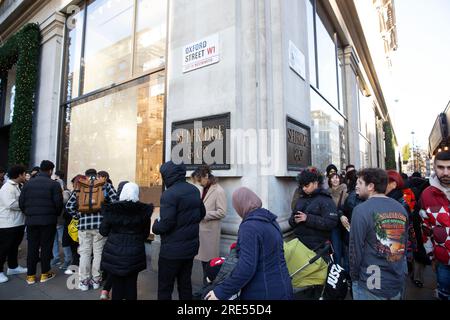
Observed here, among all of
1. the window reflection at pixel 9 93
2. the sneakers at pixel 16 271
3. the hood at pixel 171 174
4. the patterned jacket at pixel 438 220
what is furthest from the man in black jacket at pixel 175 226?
the window reflection at pixel 9 93

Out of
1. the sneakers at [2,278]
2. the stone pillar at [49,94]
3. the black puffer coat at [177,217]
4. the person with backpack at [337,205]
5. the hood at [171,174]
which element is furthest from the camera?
the stone pillar at [49,94]

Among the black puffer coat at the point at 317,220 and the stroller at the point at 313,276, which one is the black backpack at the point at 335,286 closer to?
the stroller at the point at 313,276

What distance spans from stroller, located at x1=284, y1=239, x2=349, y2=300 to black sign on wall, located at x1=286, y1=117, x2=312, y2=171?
2075 millimetres

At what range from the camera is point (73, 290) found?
4383mm

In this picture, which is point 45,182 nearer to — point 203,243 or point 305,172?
point 203,243

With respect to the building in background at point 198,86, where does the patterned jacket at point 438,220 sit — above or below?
below

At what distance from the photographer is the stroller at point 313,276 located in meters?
2.79

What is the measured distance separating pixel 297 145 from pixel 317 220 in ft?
6.73

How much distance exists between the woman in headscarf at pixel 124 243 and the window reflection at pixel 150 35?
417cm

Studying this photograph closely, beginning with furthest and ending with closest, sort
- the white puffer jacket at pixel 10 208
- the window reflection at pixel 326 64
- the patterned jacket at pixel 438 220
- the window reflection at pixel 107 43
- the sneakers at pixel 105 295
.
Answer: the window reflection at pixel 326 64 → the window reflection at pixel 107 43 → the white puffer jacket at pixel 10 208 → the sneakers at pixel 105 295 → the patterned jacket at pixel 438 220

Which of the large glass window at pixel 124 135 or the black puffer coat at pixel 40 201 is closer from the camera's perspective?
the black puffer coat at pixel 40 201

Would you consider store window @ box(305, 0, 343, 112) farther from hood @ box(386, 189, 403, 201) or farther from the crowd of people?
hood @ box(386, 189, 403, 201)

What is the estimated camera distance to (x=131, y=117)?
284 inches
